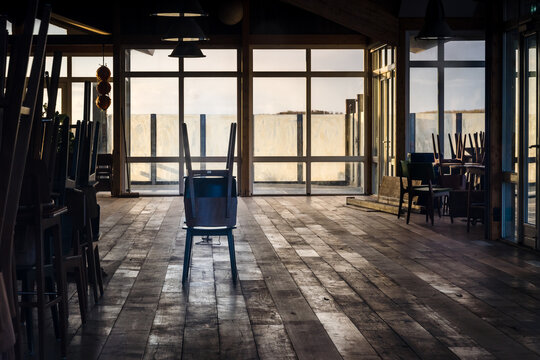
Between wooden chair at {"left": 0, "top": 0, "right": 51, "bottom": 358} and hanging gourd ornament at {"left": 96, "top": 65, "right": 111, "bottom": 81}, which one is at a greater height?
hanging gourd ornament at {"left": 96, "top": 65, "right": 111, "bottom": 81}

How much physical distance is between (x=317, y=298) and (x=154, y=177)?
10297 millimetres

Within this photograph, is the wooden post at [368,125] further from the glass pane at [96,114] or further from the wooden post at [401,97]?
the glass pane at [96,114]

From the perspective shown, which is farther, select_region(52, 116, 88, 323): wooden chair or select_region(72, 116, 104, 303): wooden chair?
select_region(72, 116, 104, 303): wooden chair

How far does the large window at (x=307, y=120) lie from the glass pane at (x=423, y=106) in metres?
2.30

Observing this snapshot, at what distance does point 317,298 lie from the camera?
543cm

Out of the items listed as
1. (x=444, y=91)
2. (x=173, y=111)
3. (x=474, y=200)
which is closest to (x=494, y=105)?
(x=474, y=200)

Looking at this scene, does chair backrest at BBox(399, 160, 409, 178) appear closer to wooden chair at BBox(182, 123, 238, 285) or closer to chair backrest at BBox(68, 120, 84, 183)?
wooden chair at BBox(182, 123, 238, 285)

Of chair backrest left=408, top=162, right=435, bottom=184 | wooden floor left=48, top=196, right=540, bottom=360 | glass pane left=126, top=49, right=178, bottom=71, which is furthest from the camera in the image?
glass pane left=126, top=49, right=178, bottom=71

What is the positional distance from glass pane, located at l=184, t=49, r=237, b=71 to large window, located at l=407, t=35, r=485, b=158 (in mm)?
Result: 3807

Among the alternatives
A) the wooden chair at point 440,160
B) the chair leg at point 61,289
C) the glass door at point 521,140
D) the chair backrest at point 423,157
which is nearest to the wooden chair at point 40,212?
the chair leg at point 61,289

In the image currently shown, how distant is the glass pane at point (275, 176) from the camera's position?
50.6 feet

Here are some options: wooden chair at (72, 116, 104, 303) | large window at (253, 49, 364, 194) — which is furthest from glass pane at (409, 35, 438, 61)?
wooden chair at (72, 116, 104, 303)

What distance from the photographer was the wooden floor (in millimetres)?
4148

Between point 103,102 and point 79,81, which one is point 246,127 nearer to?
point 103,102
